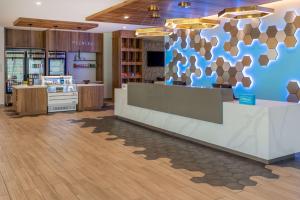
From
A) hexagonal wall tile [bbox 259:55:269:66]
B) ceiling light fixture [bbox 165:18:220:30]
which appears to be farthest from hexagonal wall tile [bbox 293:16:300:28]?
ceiling light fixture [bbox 165:18:220:30]

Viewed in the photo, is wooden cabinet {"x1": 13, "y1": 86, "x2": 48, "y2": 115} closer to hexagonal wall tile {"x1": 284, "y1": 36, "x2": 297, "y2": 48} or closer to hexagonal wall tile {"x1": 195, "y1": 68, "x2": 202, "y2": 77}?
hexagonal wall tile {"x1": 195, "y1": 68, "x2": 202, "y2": 77}

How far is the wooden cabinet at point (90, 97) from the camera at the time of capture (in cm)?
989

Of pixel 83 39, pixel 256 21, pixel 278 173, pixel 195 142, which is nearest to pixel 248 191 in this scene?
pixel 278 173

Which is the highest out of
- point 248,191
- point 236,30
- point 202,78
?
point 236,30

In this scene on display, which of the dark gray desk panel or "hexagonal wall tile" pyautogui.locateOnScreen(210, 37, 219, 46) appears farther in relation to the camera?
"hexagonal wall tile" pyautogui.locateOnScreen(210, 37, 219, 46)

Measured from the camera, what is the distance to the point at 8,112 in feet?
31.1

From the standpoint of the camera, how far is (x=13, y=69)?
11.0 m

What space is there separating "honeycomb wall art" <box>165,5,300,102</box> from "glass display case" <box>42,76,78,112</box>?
133 inches

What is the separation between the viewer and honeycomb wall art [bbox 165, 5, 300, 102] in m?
6.04

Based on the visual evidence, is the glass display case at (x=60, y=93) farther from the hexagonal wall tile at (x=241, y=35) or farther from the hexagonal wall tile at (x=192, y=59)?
the hexagonal wall tile at (x=241, y=35)

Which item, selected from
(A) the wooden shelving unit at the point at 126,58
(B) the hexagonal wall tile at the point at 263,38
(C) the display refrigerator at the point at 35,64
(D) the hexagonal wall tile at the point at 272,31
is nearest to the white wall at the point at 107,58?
(A) the wooden shelving unit at the point at 126,58

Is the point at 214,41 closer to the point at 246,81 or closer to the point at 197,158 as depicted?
the point at 246,81

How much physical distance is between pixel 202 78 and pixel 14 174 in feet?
18.4

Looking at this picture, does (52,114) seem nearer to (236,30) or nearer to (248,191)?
(236,30)
